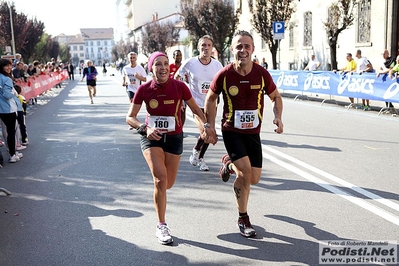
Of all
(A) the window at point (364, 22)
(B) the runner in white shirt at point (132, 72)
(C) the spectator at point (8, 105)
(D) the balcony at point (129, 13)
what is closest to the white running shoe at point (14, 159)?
(C) the spectator at point (8, 105)

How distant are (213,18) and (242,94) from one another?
115 ft

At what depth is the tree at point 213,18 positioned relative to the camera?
126 feet

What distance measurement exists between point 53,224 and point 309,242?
2.76 meters

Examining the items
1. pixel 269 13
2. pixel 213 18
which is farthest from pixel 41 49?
pixel 269 13

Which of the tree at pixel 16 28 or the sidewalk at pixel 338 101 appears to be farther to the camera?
the tree at pixel 16 28

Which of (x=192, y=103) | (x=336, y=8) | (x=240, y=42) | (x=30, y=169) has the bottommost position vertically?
(x=30, y=169)

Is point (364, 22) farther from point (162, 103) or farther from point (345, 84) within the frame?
point (162, 103)

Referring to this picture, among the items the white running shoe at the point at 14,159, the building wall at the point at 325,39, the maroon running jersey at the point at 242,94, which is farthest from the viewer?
the building wall at the point at 325,39

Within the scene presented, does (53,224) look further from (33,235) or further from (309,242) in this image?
(309,242)

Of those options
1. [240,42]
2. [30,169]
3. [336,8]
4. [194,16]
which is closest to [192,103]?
[240,42]

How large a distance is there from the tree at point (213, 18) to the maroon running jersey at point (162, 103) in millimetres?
34607

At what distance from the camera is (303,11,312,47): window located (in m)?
31.5

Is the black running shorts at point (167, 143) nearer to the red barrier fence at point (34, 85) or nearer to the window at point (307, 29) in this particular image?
the red barrier fence at point (34, 85)

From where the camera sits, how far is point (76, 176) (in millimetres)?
7652
